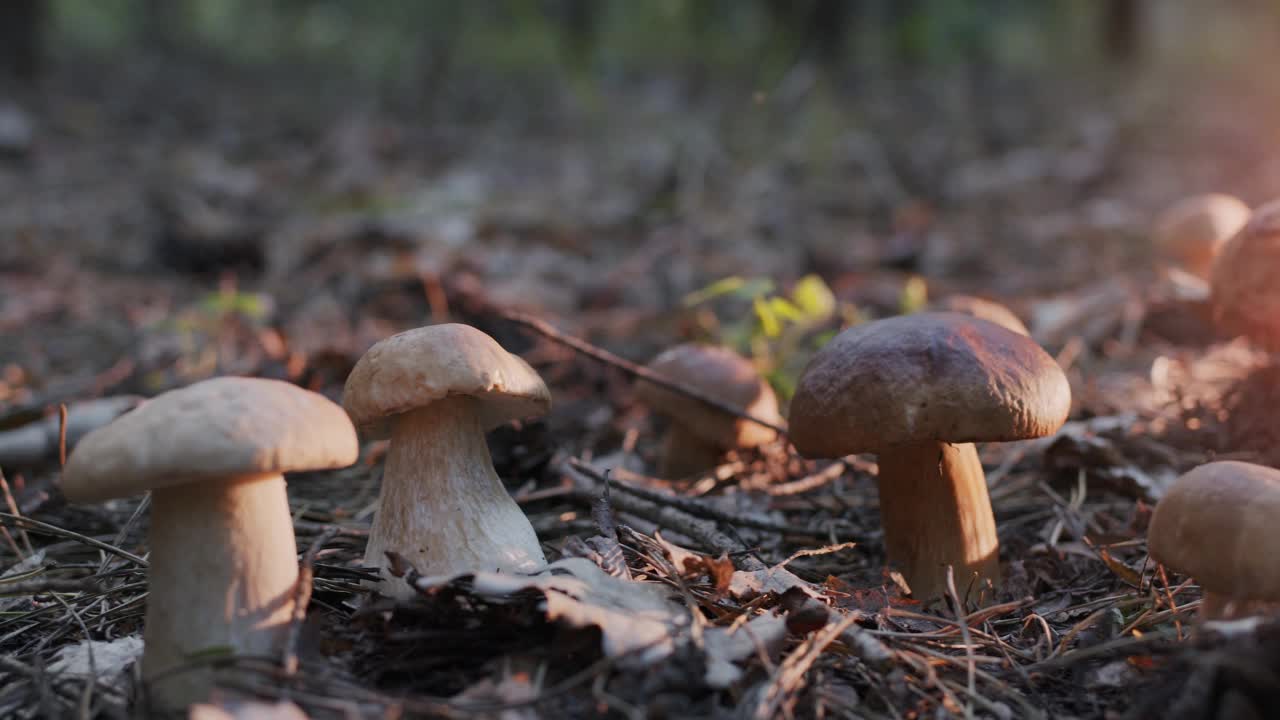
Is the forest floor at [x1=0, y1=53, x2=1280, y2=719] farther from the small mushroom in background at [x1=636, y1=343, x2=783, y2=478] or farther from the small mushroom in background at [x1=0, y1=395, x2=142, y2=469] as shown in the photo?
the small mushroom in background at [x1=636, y1=343, x2=783, y2=478]

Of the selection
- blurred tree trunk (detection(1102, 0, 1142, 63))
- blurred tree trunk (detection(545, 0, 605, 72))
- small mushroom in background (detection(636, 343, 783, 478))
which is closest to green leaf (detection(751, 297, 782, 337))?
small mushroom in background (detection(636, 343, 783, 478))

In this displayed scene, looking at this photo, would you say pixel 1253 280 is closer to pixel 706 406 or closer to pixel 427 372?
pixel 706 406

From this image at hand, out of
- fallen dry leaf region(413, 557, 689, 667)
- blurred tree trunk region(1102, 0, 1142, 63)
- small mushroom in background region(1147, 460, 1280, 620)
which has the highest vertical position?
blurred tree trunk region(1102, 0, 1142, 63)

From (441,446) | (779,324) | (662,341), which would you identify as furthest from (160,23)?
(441,446)

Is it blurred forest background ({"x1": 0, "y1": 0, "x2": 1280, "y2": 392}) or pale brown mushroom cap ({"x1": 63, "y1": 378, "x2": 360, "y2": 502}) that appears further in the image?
blurred forest background ({"x1": 0, "y1": 0, "x2": 1280, "y2": 392})

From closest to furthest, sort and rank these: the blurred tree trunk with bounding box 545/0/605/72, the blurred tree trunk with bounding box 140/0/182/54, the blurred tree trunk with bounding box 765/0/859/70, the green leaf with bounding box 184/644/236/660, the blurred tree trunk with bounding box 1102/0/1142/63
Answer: the green leaf with bounding box 184/644/236/660 → the blurred tree trunk with bounding box 765/0/859/70 → the blurred tree trunk with bounding box 1102/0/1142/63 → the blurred tree trunk with bounding box 545/0/605/72 → the blurred tree trunk with bounding box 140/0/182/54
